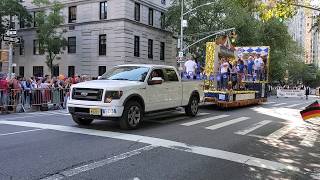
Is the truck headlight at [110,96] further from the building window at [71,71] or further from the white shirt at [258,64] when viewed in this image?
the building window at [71,71]

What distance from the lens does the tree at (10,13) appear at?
43.8m

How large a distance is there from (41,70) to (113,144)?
40.4 meters

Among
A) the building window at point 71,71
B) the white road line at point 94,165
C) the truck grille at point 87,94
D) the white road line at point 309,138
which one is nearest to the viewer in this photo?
the white road line at point 94,165

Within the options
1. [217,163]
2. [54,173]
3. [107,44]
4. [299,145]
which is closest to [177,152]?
[217,163]

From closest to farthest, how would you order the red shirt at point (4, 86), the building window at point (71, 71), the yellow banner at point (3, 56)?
1. the red shirt at point (4, 86)
2. the yellow banner at point (3, 56)
3. the building window at point (71, 71)

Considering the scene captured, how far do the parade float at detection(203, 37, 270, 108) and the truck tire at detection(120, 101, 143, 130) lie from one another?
8.04m

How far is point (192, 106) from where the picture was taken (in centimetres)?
1570

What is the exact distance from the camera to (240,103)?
21250 millimetres

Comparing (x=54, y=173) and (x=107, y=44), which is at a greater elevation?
(x=107, y=44)

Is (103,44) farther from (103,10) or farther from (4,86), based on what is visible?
(4,86)

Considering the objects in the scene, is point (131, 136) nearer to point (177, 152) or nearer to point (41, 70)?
point (177, 152)

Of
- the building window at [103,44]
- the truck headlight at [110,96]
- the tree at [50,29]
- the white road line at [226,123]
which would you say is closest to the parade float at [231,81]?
the white road line at [226,123]

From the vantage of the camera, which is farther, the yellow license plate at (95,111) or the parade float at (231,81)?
the parade float at (231,81)

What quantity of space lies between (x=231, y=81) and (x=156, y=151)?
12.5 meters
